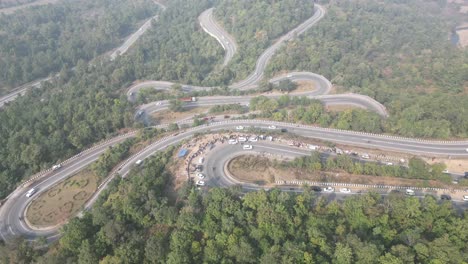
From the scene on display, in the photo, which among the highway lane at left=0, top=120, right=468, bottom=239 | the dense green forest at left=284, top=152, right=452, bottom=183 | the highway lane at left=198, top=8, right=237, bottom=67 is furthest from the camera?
the highway lane at left=198, top=8, right=237, bottom=67

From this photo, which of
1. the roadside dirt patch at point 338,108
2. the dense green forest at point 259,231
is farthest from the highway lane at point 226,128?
the dense green forest at point 259,231

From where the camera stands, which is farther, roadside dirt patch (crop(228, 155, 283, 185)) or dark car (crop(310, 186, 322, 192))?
roadside dirt patch (crop(228, 155, 283, 185))

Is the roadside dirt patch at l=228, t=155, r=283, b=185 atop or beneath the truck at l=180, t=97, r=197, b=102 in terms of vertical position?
atop

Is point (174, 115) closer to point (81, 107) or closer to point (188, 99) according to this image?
point (188, 99)

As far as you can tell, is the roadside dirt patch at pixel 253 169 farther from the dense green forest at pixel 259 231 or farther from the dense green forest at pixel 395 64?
the dense green forest at pixel 395 64

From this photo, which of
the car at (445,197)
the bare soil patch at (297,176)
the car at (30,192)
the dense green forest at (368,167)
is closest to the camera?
the car at (445,197)

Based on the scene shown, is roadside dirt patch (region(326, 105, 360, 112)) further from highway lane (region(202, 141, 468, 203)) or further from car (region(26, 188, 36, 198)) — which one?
car (region(26, 188, 36, 198))

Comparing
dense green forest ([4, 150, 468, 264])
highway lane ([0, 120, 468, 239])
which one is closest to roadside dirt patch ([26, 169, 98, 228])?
highway lane ([0, 120, 468, 239])
